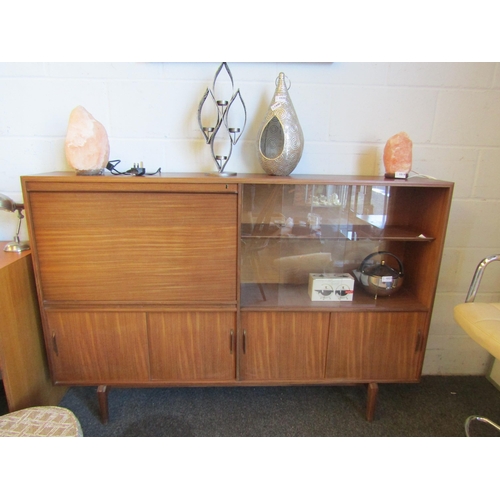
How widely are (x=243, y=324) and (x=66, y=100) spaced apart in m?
1.38

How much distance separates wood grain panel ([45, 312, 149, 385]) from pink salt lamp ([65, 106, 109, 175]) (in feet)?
2.15

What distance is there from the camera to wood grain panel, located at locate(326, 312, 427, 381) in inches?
58.3

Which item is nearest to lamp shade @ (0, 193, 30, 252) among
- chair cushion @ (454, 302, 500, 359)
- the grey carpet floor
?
the grey carpet floor

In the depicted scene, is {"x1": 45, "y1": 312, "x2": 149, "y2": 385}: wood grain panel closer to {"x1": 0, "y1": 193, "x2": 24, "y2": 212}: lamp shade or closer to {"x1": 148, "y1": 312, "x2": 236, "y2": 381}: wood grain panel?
{"x1": 148, "y1": 312, "x2": 236, "y2": 381}: wood grain panel

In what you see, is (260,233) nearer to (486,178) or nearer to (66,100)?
(66,100)

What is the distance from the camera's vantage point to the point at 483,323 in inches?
48.6

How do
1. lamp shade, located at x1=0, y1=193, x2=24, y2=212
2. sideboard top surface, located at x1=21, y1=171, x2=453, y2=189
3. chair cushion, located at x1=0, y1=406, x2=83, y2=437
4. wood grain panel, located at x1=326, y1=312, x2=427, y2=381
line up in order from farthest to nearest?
wood grain panel, located at x1=326, y1=312, x2=427, y2=381
lamp shade, located at x1=0, y1=193, x2=24, y2=212
sideboard top surface, located at x1=21, y1=171, x2=453, y2=189
chair cushion, located at x1=0, y1=406, x2=83, y2=437

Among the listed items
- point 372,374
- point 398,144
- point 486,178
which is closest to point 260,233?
point 398,144

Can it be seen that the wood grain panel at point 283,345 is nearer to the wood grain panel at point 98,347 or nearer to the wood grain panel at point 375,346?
the wood grain panel at point 375,346

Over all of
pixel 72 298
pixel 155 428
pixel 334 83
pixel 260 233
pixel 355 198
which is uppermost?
pixel 334 83

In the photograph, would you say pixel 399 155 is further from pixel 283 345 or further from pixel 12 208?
pixel 12 208

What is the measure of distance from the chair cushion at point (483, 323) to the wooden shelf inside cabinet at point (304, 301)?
0.18m

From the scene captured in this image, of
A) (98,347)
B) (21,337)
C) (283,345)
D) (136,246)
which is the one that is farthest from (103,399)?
(283,345)
